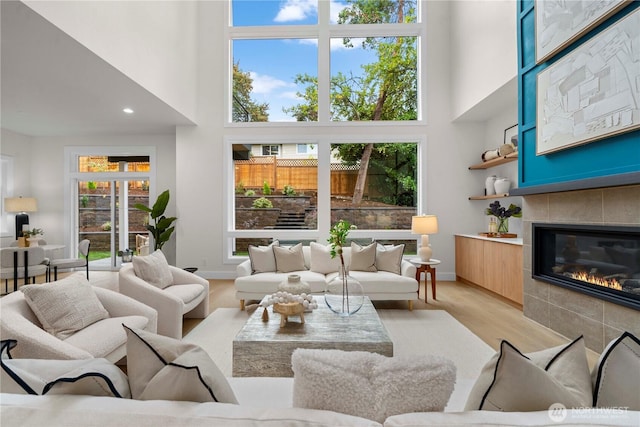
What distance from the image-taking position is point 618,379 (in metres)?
0.90

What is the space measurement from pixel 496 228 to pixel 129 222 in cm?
674

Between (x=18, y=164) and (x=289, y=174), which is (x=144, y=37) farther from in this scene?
(x=18, y=164)

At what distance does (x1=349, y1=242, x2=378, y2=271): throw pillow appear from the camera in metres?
4.38

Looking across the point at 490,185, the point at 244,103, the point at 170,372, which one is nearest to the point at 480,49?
the point at 490,185

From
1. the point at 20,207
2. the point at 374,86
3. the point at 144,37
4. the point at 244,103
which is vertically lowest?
the point at 20,207

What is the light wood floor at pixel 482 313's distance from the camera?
10.1 ft

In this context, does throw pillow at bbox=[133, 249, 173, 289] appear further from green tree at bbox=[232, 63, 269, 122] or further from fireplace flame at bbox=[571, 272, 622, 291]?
fireplace flame at bbox=[571, 272, 622, 291]

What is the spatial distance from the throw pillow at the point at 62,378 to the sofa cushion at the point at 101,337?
111 centimetres

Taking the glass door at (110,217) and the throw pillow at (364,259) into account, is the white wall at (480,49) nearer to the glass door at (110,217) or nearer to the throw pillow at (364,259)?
the throw pillow at (364,259)

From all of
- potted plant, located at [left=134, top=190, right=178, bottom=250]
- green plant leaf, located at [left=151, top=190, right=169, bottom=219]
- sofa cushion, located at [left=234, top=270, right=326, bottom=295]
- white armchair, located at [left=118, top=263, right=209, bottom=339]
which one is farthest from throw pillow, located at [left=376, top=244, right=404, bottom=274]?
green plant leaf, located at [left=151, top=190, right=169, bottom=219]

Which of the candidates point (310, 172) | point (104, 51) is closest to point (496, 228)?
point (310, 172)

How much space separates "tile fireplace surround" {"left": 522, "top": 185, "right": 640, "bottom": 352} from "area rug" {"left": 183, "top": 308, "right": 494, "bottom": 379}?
2.57 feet

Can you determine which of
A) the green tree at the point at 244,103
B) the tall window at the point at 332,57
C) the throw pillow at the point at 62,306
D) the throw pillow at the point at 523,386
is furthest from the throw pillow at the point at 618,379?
the green tree at the point at 244,103

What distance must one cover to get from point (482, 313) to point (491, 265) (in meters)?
0.94
